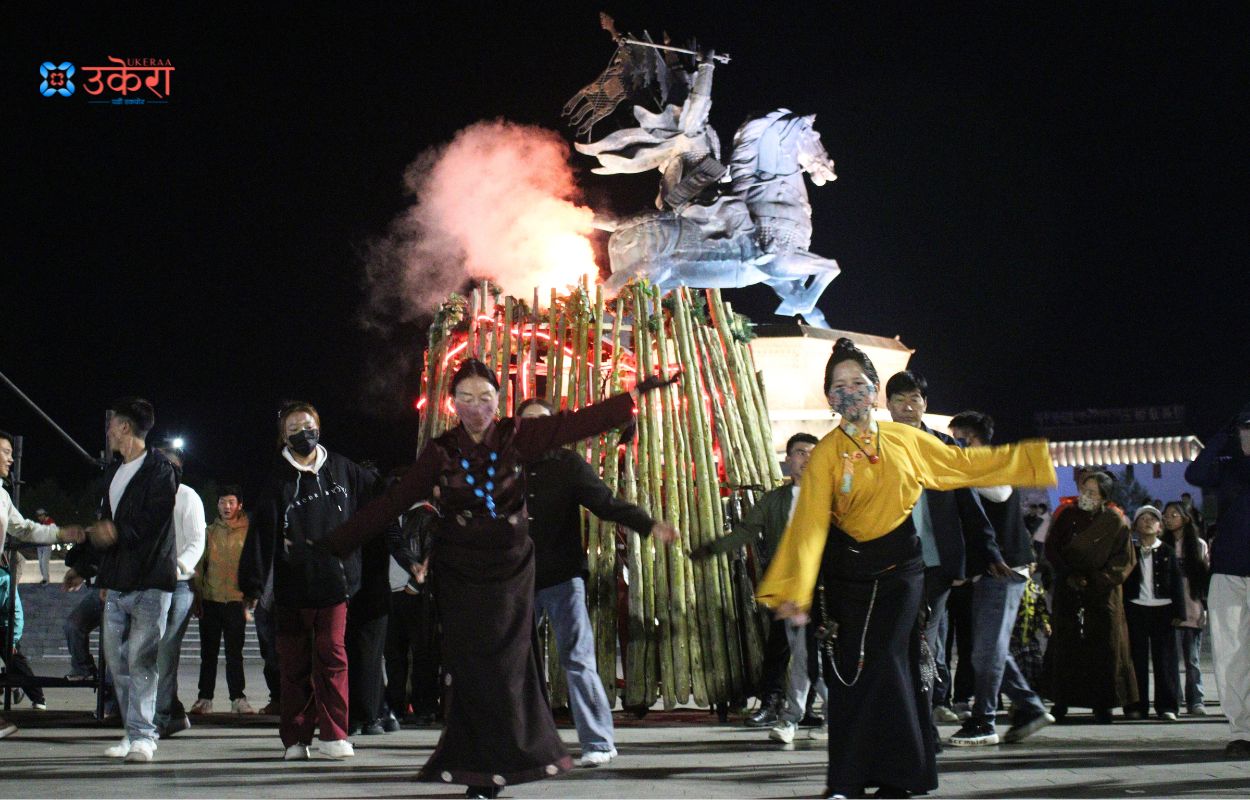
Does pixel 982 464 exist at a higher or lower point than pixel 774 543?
higher

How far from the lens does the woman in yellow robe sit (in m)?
4.69

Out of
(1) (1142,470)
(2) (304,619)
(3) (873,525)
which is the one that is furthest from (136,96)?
(1) (1142,470)

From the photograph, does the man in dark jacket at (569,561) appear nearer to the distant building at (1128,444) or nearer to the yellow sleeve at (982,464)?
the yellow sleeve at (982,464)

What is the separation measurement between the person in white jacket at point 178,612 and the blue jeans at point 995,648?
14.4ft

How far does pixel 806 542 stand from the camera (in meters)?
4.79

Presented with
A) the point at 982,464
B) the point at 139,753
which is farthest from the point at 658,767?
the point at 139,753

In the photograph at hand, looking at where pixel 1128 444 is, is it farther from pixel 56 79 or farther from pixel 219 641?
pixel 219 641

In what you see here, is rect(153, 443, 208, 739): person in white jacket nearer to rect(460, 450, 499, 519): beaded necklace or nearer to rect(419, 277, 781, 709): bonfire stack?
rect(419, 277, 781, 709): bonfire stack

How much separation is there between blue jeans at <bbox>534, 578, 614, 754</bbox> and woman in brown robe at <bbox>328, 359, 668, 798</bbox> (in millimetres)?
1112

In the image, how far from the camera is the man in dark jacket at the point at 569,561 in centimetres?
634

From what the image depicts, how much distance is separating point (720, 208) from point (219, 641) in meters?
10.2

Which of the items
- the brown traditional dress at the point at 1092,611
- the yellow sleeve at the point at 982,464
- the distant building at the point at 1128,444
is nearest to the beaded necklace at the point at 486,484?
the yellow sleeve at the point at 982,464

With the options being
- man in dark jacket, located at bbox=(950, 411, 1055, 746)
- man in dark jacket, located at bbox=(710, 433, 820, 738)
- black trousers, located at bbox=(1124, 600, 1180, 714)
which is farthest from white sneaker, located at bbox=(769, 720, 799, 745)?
black trousers, located at bbox=(1124, 600, 1180, 714)

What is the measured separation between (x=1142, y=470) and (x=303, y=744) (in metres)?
53.2
